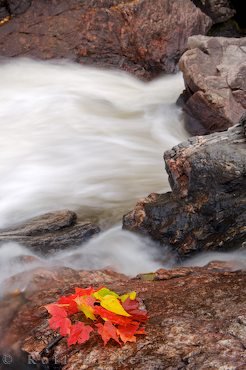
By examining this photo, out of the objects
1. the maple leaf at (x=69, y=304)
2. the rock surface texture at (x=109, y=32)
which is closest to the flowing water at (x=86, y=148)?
the rock surface texture at (x=109, y=32)

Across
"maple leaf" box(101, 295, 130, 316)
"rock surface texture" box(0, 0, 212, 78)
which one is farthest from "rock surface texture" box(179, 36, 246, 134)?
"maple leaf" box(101, 295, 130, 316)

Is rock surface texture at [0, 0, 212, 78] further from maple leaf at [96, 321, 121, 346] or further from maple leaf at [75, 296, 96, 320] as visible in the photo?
maple leaf at [96, 321, 121, 346]

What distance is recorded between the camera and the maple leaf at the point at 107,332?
276cm

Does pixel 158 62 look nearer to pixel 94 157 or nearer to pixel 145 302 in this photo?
pixel 94 157

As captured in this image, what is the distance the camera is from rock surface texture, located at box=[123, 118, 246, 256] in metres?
4.23

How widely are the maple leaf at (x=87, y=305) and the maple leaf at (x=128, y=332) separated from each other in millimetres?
222

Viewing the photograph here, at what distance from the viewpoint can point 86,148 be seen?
8133 mm

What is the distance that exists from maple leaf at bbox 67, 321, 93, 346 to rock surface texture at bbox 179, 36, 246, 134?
6.17 meters

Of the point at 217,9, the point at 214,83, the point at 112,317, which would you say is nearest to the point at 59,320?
the point at 112,317

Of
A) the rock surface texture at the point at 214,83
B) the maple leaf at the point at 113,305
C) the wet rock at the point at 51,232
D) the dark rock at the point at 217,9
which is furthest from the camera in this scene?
the dark rock at the point at 217,9

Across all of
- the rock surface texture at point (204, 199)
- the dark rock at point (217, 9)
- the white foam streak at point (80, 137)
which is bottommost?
the white foam streak at point (80, 137)

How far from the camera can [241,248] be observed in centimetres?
404

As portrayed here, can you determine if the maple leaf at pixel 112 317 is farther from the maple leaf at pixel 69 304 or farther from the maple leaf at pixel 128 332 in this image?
the maple leaf at pixel 69 304

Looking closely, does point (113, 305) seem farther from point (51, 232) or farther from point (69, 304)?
point (51, 232)
